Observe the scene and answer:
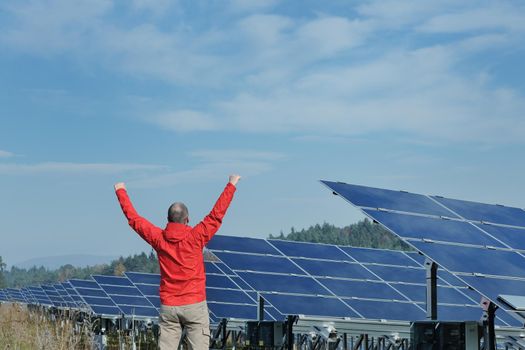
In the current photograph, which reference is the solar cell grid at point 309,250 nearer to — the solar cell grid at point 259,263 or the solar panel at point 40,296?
the solar cell grid at point 259,263

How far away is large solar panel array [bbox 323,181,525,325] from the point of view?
1106 centimetres

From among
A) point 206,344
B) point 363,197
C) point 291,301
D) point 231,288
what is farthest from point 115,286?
point 206,344

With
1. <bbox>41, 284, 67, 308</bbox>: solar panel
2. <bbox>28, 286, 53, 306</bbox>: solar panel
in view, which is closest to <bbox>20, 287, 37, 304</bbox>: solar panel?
Result: <bbox>28, 286, 53, 306</bbox>: solar panel

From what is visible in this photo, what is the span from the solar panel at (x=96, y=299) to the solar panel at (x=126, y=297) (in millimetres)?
416

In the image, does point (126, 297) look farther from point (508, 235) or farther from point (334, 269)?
point (508, 235)

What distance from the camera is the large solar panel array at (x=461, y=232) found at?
1106 centimetres

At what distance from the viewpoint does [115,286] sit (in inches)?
1415

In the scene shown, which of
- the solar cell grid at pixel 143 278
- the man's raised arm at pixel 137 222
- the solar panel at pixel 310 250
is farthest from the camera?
the solar cell grid at pixel 143 278

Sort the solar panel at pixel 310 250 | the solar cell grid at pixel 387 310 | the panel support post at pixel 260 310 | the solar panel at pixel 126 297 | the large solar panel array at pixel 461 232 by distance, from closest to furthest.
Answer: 1. the large solar panel array at pixel 461 232
2. the solar cell grid at pixel 387 310
3. the panel support post at pixel 260 310
4. the solar panel at pixel 310 250
5. the solar panel at pixel 126 297

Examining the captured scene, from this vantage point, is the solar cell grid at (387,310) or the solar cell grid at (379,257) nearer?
the solar cell grid at (387,310)

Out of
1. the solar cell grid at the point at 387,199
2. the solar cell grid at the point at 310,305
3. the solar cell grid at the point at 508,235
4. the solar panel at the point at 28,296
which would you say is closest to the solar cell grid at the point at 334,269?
the solar cell grid at the point at 310,305

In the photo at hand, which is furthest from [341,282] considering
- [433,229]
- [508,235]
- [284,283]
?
[433,229]

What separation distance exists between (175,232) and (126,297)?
78.8 feet

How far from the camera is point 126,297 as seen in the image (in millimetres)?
32250
